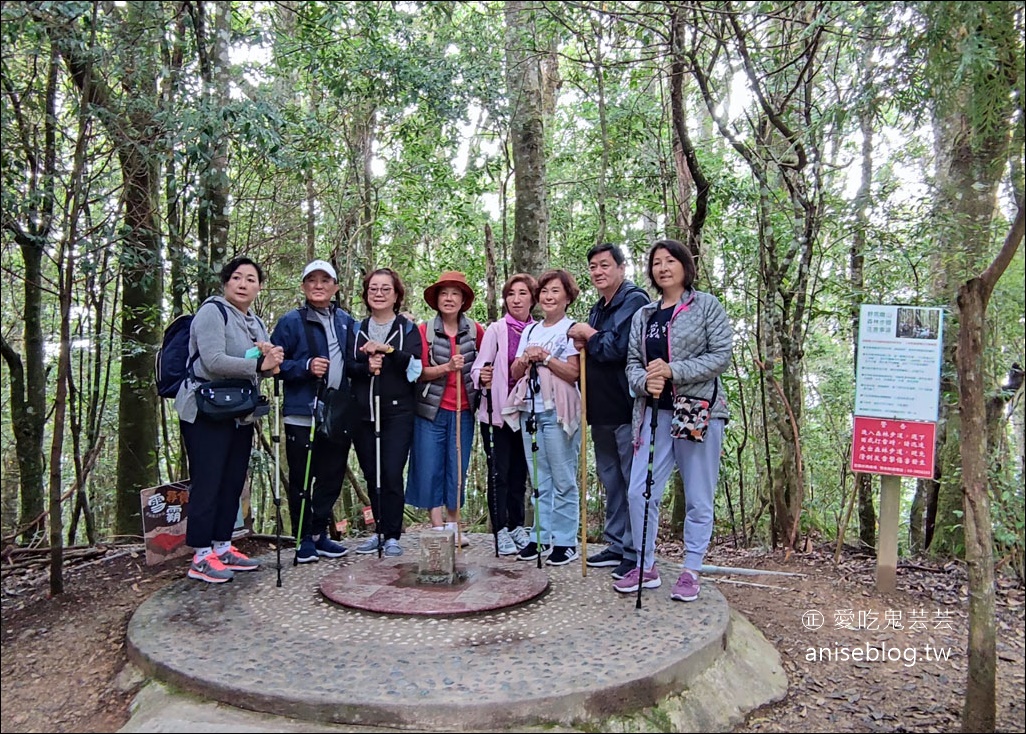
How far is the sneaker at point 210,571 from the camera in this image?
4527mm

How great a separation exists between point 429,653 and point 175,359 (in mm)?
2503

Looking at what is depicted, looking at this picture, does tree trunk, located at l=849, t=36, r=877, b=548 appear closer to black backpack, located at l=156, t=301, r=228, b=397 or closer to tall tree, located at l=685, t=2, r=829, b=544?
tall tree, located at l=685, t=2, r=829, b=544

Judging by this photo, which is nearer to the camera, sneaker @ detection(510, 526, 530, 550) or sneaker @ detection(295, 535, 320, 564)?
sneaker @ detection(295, 535, 320, 564)

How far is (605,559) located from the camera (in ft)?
16.0

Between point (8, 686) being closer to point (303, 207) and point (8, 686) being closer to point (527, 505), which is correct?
point (527, 505)

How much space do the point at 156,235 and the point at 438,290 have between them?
2201 mm

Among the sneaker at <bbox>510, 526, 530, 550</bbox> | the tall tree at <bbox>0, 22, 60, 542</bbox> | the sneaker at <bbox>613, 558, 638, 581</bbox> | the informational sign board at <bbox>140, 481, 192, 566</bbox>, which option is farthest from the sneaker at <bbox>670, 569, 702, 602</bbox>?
the tall tree at <bbox>0, 22, 60, 542</bbox>

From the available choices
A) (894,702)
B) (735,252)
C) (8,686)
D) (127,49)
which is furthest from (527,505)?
(127,49)

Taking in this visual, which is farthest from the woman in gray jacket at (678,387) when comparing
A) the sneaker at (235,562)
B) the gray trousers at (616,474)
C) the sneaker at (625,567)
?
the sneaker at (235,562)

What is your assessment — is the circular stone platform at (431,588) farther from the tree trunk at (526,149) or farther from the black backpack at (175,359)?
the tree trunk at (526,149)

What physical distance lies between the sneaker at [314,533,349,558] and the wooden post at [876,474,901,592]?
3809mm

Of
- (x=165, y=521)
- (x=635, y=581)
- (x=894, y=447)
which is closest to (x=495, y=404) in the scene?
(x=635, y=581)

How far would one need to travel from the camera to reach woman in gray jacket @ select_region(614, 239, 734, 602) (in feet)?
13.3

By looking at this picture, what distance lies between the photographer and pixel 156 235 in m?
5.31
